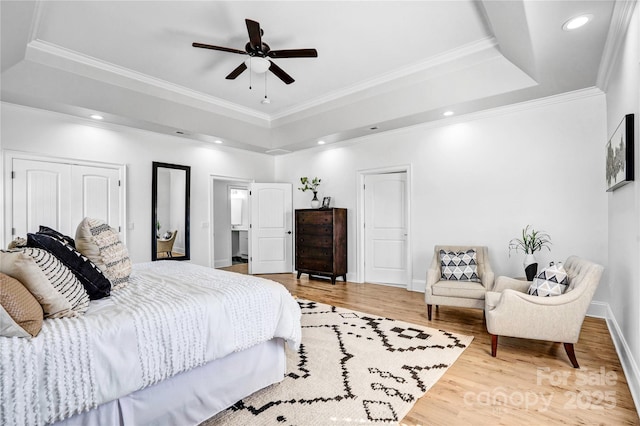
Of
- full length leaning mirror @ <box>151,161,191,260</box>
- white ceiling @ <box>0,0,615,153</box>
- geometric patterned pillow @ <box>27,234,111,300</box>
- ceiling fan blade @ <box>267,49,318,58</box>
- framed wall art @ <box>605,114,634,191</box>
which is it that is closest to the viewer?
geometric patterned pillow @ <box>27,234,111,300</box>

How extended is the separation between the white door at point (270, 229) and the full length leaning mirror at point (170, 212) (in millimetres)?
1360

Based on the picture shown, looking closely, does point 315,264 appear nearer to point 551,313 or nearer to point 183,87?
point 183,87

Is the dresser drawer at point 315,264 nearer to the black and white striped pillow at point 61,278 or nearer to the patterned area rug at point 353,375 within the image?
the patterned area rug at point 353,375

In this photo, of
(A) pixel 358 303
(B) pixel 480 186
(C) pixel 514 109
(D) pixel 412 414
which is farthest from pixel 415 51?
(D) pixel 412 414

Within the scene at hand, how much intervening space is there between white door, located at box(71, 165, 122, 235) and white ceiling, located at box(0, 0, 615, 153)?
2.57 ft

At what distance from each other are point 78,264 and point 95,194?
332 centimetres

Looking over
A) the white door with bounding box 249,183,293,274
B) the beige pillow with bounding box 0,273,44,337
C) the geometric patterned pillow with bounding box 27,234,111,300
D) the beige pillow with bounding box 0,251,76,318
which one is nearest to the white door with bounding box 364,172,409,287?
the white door with bounding box 249,183,293,274

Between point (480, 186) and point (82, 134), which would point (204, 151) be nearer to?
point (82, 134)

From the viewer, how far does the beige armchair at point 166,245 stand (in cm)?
515

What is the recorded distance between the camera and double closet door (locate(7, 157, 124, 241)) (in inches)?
154

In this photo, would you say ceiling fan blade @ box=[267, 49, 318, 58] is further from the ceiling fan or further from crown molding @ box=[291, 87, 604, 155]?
crown molding @ box=[291, 87, 604, 155]

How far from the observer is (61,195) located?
4.23 meters

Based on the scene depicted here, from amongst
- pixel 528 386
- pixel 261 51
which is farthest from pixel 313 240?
pixel 528 386

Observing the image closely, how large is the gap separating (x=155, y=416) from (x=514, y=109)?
4.72m
